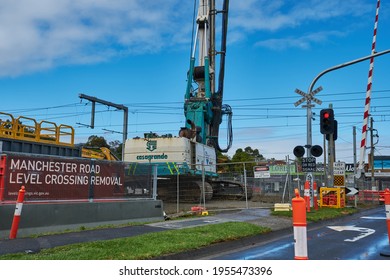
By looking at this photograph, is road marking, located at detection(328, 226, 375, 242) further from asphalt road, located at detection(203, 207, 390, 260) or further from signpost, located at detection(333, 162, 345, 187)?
signpost, located at detection(333, 162, 345, 187)

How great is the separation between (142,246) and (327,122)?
1100 centimetres

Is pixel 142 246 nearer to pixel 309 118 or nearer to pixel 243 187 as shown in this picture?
pixel 309 118

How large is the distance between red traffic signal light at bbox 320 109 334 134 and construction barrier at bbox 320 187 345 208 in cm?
512

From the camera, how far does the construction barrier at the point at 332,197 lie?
2028 centimetres

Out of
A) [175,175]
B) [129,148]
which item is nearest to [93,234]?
[175,175]

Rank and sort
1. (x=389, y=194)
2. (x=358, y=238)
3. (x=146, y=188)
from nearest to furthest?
(x=389, y=194) < (x=358, y=238) < (x=146, y=188)

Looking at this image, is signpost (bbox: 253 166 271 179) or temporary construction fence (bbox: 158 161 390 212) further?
temporary construction fence (bbox: 158 161 390 212)

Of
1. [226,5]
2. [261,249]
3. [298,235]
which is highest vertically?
[226,5]

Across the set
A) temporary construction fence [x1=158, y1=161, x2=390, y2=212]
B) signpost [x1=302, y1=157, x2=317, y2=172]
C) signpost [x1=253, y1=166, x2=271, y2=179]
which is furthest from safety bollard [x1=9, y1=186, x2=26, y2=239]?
signpost [x1=253, y1=166, x2=271, y2=179]

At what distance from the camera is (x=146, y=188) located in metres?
14.1

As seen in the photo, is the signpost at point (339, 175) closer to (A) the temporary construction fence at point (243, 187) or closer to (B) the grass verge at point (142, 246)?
(A) the temporary construction fence at point (243, 187)

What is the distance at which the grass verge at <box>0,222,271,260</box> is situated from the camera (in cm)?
700

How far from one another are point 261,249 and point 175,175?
11.5 meters
